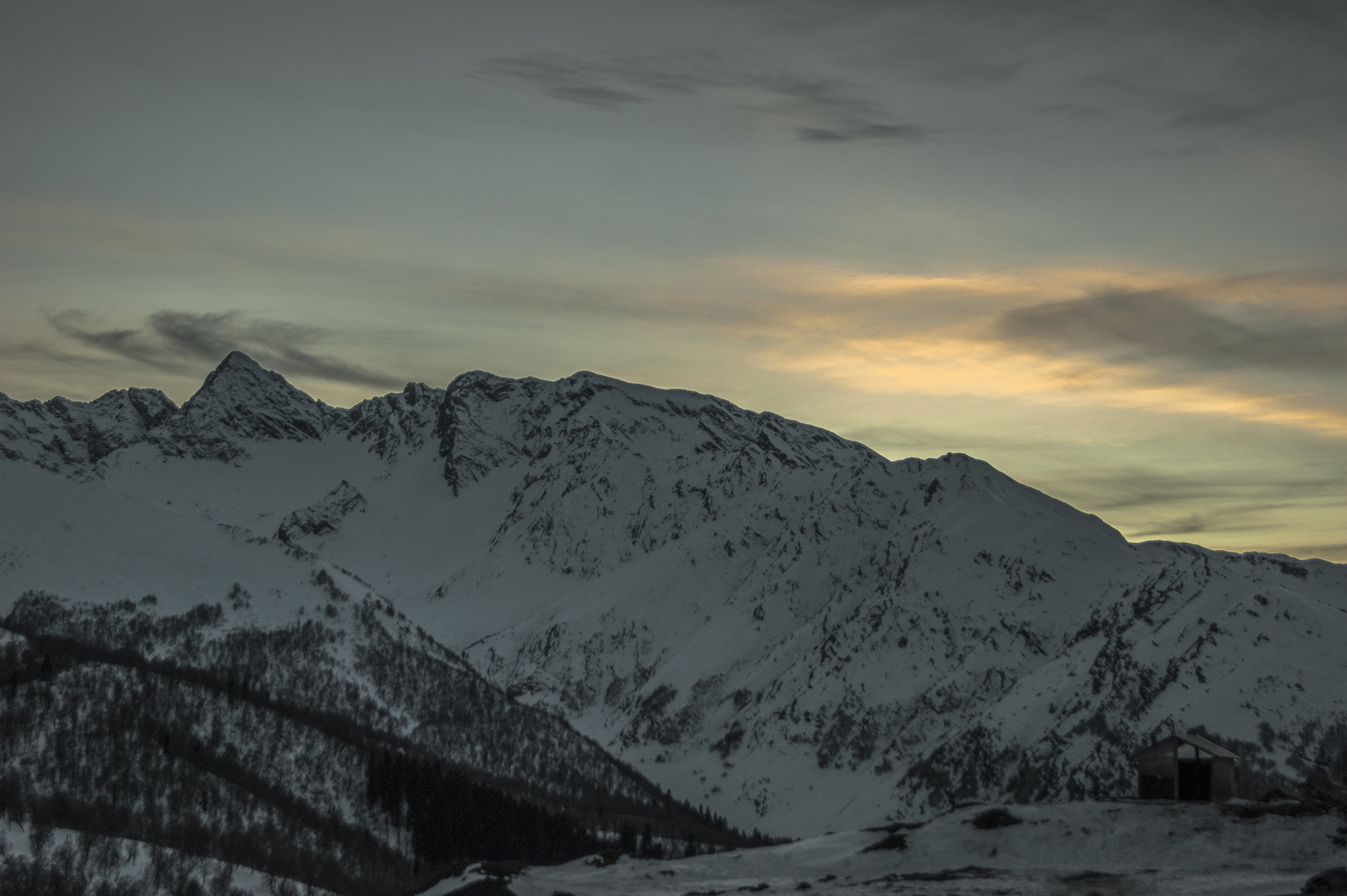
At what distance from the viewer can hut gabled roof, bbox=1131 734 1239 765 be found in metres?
92.6

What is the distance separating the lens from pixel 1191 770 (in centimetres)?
9312

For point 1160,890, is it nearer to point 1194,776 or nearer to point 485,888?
point 1194,776

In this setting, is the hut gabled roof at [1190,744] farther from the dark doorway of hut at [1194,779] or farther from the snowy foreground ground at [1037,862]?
the snowy foreground ground at [1037,862]

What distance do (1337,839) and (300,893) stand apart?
11561 centimetres

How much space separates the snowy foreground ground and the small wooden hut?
7.38m

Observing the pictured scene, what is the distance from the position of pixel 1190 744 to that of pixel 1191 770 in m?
1.78

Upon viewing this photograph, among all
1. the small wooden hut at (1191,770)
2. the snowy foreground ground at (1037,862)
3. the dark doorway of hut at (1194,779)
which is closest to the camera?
the snowy foreground ground at (1037,862)

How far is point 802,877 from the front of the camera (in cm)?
8500

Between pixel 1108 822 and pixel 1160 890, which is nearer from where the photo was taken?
pixel 1160 890

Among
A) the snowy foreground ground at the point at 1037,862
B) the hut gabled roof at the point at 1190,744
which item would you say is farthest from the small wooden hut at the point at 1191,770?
the snowy foreground ground at the point at 1037,862

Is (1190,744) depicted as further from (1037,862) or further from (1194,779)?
(1037,862)

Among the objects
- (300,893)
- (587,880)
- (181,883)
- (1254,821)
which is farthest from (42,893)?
(1254,821)

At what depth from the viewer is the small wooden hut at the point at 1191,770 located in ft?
303

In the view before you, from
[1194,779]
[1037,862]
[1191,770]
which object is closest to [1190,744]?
[1191,770]
